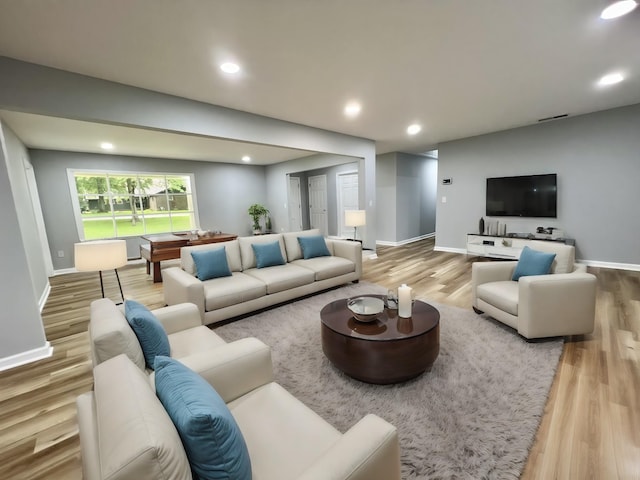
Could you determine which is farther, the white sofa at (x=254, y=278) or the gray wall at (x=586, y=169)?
the gray wall at (x=586, y=169)

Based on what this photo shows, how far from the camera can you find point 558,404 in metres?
1.78

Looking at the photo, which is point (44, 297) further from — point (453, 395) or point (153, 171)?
point (453, 395)

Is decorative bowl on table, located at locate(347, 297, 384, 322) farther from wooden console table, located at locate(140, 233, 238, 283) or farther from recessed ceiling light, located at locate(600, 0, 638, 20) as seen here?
wooden console table, located at locate(140, 233, 238, 283)

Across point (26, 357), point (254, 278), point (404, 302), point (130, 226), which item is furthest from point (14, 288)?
point (130, 226)

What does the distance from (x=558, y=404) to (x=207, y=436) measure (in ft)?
7.03

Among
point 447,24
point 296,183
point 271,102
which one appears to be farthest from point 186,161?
point 447,24

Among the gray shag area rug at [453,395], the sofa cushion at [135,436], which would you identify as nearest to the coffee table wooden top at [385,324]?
the gray shag area rug at [453,395]

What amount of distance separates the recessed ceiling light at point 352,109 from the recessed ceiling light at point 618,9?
2242 mm

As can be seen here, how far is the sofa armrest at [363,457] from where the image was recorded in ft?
2.66

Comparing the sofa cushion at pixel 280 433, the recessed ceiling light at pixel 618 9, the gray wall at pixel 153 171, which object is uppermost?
the recessed ceiling light at pixel 618 9

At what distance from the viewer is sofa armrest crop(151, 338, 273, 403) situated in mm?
1293

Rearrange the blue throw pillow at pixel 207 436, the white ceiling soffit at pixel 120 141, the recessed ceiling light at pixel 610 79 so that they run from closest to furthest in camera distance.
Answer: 1. the blue throw pillow at pixel 207 436
2. the recessed ceiling light at pixel 610 79
3. the white ceiling soffit at pixel 120 141

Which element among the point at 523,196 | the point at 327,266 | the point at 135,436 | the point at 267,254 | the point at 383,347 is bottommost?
the point at 383,347

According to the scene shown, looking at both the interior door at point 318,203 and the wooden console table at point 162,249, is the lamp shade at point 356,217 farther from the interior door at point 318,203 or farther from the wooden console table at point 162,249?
the interior door at point 318,203
